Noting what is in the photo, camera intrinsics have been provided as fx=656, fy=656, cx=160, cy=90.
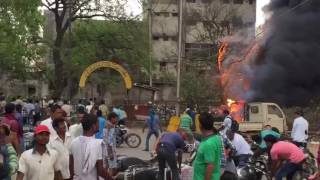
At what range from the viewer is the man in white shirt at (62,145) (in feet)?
22.7

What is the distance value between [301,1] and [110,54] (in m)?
12.5

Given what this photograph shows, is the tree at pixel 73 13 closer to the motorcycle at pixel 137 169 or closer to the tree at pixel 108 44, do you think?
the tree at pixel 108 44

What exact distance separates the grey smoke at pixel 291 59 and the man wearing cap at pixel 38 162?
113 feet

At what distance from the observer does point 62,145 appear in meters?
7.27

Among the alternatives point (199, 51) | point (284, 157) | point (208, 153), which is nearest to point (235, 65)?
point (199, 51)

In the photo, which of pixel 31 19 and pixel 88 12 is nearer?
pixel 31 19

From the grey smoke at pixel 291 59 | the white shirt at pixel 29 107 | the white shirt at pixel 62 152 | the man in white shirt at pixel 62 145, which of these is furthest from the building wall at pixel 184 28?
the white shirt at pixel 62 152

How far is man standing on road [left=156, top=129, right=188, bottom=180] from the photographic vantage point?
10.9 m

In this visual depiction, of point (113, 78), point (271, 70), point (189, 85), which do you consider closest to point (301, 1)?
point (271, 70)

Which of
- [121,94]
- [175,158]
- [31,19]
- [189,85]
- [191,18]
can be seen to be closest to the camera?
[175,158]

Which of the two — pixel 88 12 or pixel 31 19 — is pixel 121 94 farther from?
pixel 31 19

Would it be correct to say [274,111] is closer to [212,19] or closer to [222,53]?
[222,53]

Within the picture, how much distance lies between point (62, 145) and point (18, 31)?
68.5 feet

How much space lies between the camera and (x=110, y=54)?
133 feet
